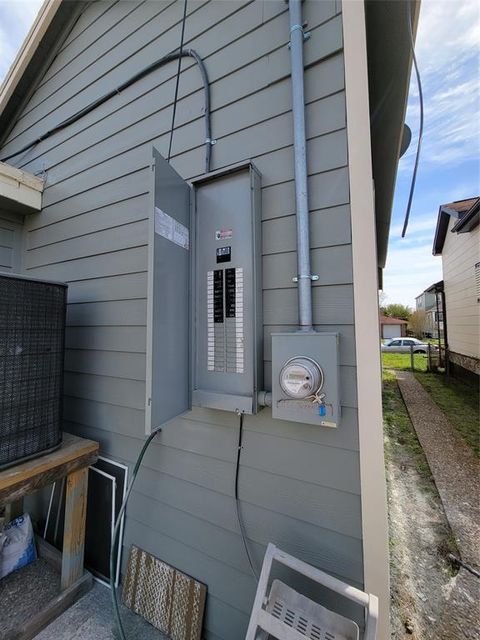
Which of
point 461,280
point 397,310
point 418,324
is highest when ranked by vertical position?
point 397,310

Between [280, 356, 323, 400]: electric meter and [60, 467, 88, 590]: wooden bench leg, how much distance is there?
4.60ft

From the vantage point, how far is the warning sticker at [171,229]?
117 cm

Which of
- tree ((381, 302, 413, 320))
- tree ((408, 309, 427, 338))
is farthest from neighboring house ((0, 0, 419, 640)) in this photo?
tree ((381, 302, 413, 320))

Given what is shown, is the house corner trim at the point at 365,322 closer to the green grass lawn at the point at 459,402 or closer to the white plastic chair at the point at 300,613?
the white plastic chair at the point at 300,613

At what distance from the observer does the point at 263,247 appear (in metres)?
1.34

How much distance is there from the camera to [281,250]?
1.30 metres

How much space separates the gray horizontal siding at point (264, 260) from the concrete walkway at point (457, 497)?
1.12m

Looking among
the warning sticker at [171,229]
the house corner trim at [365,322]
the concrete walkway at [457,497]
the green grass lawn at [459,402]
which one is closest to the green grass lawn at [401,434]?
the concrete walkway at [457,497]

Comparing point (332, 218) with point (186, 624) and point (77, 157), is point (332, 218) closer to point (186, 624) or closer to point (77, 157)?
point (186, 624)

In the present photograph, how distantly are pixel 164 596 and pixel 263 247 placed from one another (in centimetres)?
183

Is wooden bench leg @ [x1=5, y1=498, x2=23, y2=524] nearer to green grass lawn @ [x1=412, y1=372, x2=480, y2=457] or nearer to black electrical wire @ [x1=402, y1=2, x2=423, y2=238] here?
black electrical wire @ [x1=402, y1=2, x2=423, y2=238]

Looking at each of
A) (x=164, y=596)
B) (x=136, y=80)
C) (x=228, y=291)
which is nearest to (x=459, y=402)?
(x=164, y=596)

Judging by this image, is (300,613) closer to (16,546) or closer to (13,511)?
→ (16,546)

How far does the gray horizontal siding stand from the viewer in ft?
3.86
